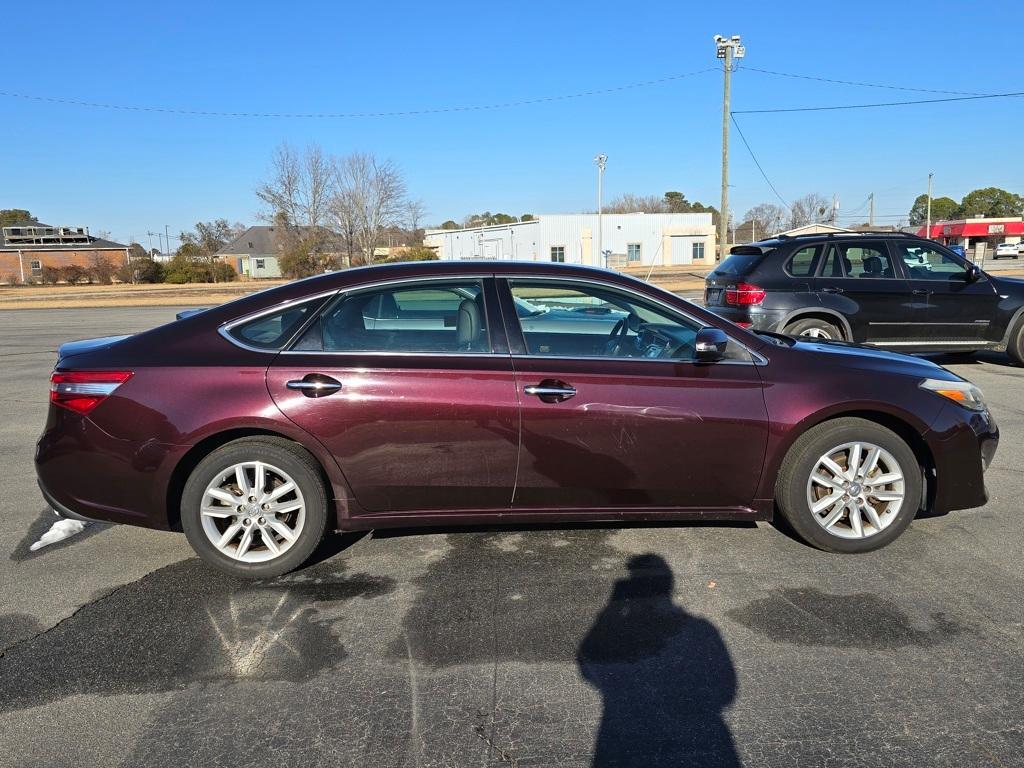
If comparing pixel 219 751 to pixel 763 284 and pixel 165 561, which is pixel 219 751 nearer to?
pixel 165 561

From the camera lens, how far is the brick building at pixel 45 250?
76.0 meters

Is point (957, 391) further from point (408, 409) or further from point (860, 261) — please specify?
point (860, 261)

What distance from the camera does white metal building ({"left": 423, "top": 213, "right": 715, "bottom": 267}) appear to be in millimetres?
66875

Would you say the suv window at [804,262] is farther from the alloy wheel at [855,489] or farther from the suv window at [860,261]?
the alloy wheel at [855,489]

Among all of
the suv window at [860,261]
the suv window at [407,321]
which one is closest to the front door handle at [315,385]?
the suv window at [407,321]

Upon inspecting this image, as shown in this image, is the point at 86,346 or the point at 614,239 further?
the point at 614,239

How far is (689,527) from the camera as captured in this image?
4.69 metres

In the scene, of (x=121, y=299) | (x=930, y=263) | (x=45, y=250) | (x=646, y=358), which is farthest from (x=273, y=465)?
(x=45, y=250)

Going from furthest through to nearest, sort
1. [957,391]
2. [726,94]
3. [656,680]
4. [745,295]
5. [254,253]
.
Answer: [254,253], [726,94], [745,295], [957,391], [656,680]

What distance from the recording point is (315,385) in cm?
385

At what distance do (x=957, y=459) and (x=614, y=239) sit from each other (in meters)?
66.2

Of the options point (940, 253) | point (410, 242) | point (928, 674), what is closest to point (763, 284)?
point (940, 253)

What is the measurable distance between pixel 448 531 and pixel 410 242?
65.5 m

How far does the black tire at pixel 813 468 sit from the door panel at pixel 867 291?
17.9 ft
